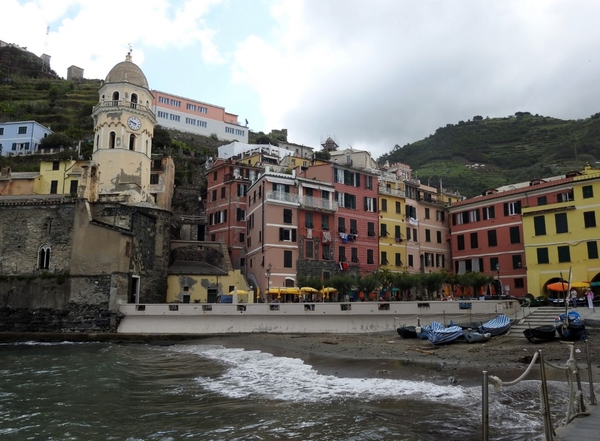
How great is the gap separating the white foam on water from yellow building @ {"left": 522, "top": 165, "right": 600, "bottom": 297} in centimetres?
2803

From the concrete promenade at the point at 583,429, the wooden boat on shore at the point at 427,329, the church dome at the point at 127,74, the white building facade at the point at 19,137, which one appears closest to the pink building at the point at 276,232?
the wooden boat on shore at the point at 427,329

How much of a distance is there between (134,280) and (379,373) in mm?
28047

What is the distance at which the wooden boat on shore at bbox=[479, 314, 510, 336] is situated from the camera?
988 inches

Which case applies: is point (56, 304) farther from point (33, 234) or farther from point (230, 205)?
point (230, 205)

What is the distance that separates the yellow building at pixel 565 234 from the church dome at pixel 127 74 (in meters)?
40.7

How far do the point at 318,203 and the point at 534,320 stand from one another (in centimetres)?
2261

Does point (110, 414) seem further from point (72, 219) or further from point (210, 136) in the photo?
point (210, 136)

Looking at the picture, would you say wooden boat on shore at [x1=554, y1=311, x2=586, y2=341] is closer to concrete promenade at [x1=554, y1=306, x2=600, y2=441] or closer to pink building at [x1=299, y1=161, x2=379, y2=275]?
concrete promenade at [x1=554, y1=306, x2=600, y2=441]

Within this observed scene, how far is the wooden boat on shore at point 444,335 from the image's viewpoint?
24.2 meters

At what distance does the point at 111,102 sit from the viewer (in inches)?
1871

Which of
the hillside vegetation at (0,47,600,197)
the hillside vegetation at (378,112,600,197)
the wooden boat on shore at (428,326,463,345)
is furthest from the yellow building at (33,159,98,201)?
the hillside vegetation at (378,112,600,197)

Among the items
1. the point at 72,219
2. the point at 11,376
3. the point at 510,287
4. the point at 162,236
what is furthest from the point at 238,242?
the point at 11,376

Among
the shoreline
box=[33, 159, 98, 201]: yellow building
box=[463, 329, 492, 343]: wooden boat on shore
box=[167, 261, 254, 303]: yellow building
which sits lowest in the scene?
the shoreline

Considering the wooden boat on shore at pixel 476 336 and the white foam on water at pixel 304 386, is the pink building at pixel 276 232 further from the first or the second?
the white foam on water at pixel 304 386
